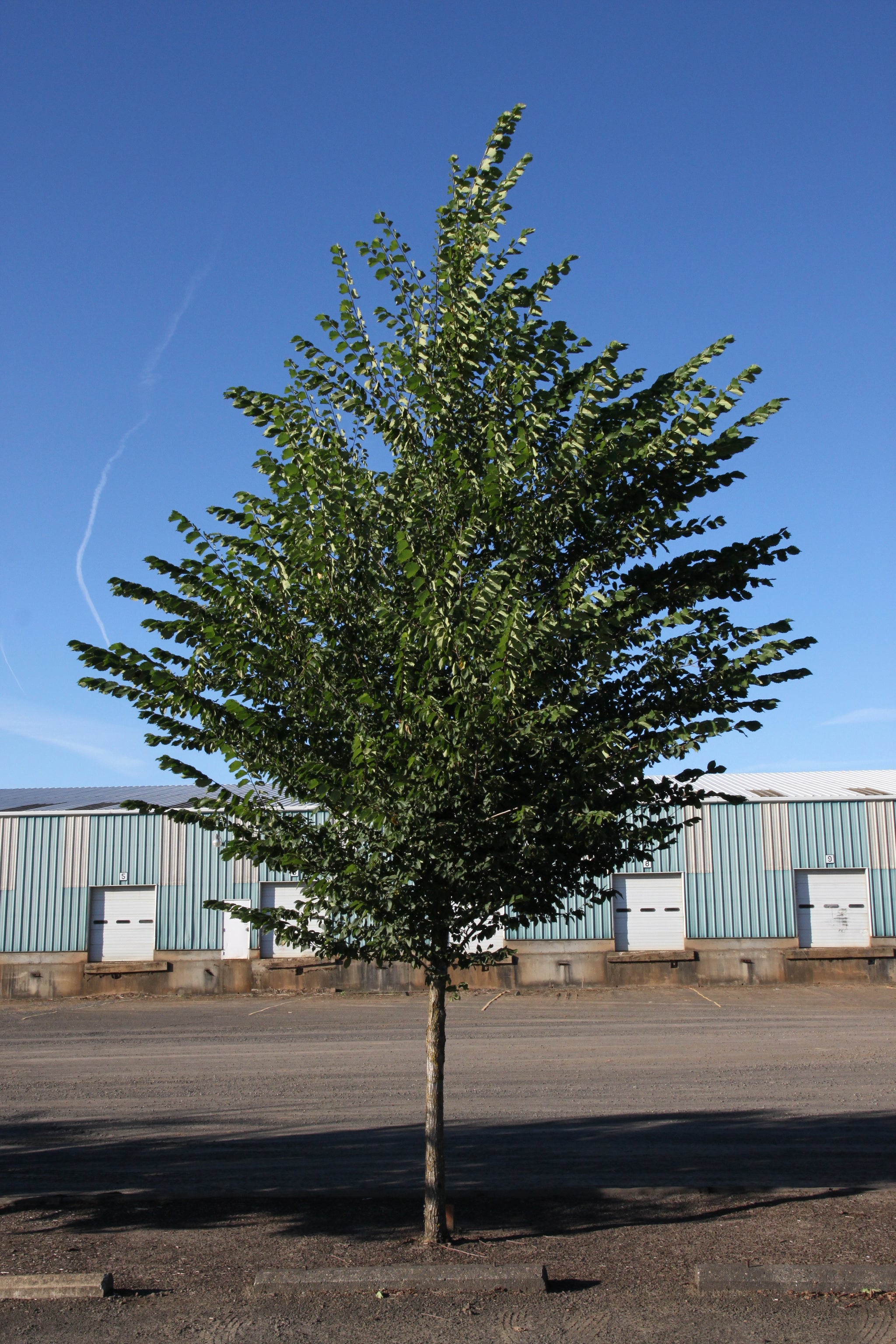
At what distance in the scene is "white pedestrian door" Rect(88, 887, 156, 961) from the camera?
27.1 m

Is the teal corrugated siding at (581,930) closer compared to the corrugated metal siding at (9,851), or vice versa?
the teal corrugated siding at (581,930)

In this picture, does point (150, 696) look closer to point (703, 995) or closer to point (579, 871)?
point (579, 871)

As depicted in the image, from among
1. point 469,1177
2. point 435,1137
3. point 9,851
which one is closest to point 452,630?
point 435,1137

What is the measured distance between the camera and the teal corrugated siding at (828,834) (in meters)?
26.6

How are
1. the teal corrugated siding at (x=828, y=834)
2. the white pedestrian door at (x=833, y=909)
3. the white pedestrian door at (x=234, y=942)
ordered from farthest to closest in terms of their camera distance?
the white pedestrian door at (x=234, y=942) < the teal corrugated siding at (x=828, y=834) < the white pedestrian door at (x=833, y=909)

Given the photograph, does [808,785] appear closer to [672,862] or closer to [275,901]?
[672,862]

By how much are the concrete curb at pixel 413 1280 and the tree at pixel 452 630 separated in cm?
65

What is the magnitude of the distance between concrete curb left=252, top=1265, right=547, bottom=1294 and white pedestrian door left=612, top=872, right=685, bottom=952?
20659 millimetres

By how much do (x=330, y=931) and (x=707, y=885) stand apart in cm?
2181

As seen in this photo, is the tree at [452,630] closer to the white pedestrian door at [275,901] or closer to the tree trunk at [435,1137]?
the tree trunk at [435,1137]

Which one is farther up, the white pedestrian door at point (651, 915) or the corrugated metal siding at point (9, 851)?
the corrugated metal siding at point (9, 851)

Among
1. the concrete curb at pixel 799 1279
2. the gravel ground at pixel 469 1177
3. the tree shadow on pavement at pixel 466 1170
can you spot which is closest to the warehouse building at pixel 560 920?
the gravel ground at pixel 469 1177

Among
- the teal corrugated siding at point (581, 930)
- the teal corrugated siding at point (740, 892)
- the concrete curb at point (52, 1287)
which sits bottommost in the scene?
the concrete curb at point (52, 1287)

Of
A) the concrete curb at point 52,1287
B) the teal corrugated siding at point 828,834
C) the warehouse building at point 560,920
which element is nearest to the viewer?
the concrete curb at point 52,1287
